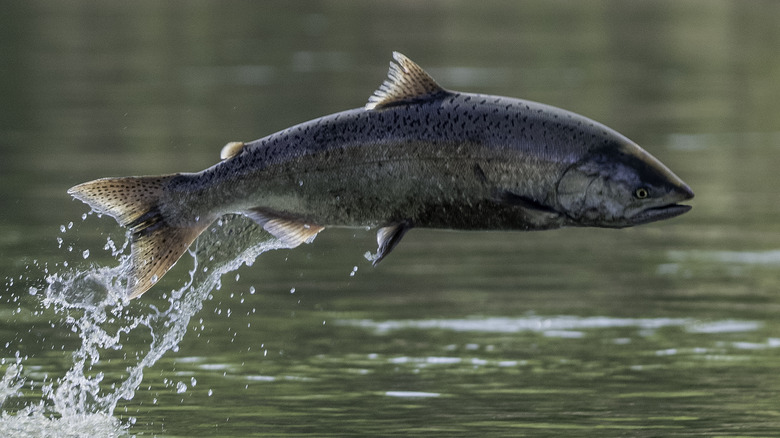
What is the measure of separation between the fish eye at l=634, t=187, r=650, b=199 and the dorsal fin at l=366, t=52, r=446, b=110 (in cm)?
98

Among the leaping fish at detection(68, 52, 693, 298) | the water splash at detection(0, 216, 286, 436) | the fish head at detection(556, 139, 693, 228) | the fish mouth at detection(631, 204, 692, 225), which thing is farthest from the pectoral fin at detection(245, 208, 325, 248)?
the fish mouth at detection(631, 204, 692, 225)

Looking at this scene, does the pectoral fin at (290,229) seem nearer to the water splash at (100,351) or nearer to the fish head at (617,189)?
the water splash at (100,351)

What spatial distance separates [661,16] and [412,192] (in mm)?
62827

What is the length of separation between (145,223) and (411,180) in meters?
1.35

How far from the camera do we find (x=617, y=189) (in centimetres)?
777

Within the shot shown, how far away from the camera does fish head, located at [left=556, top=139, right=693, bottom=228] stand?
7770 millimetres

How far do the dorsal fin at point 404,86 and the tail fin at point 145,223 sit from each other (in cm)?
107

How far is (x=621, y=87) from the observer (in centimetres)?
3784

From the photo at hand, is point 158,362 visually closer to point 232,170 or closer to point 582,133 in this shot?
point 232,170

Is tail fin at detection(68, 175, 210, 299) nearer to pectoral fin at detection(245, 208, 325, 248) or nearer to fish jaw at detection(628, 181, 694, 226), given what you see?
pectoral fin at detection(245, 208, 325, 248)

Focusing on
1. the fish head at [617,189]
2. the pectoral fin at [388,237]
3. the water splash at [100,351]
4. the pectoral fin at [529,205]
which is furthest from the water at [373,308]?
the fish head at [617,189]

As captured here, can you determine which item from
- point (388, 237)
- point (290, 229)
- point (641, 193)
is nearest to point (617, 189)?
point (641, 193)

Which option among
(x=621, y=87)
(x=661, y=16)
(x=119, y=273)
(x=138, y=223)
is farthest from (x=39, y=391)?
(x=661, y=16)

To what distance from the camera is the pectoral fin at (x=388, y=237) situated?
7.92 m
